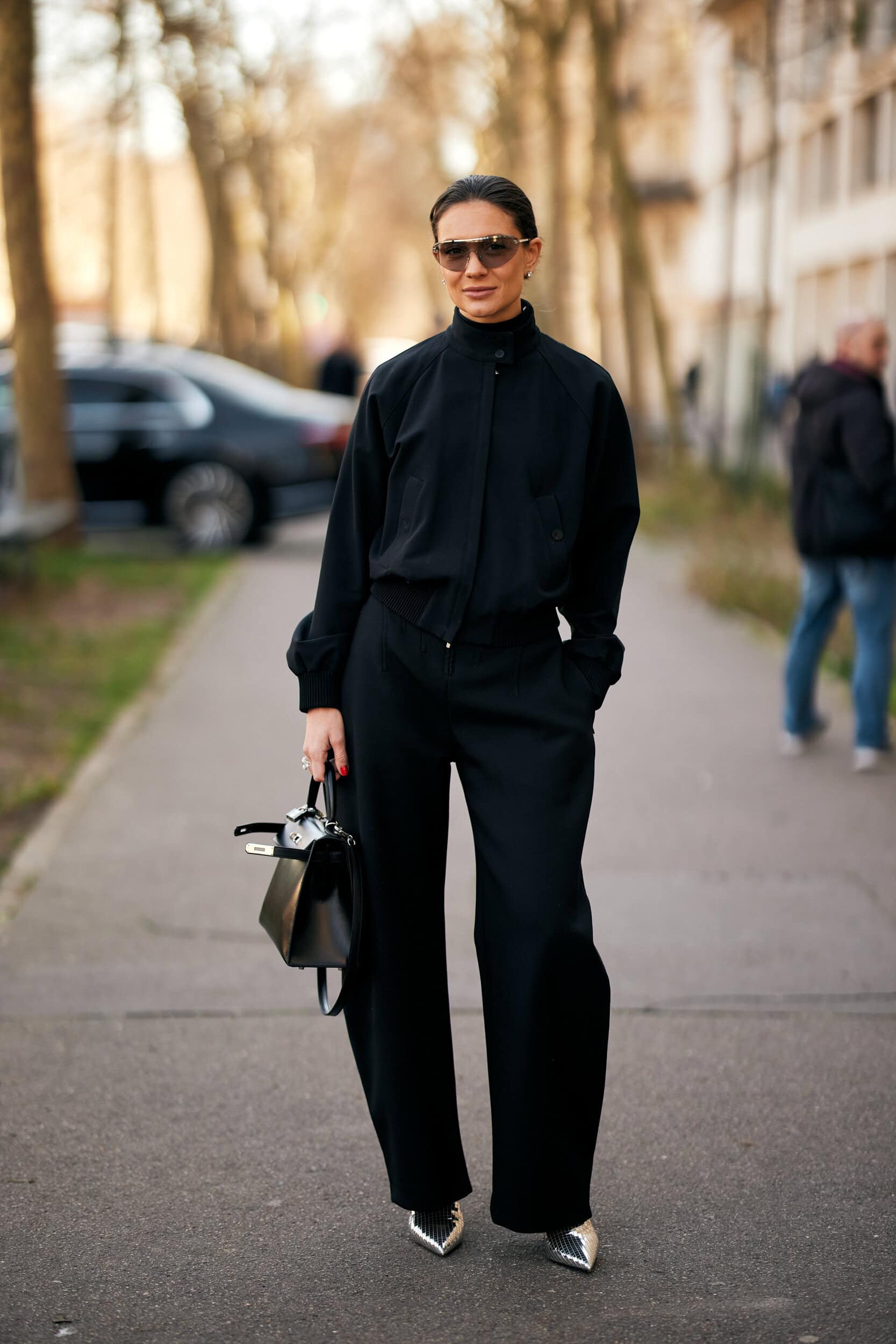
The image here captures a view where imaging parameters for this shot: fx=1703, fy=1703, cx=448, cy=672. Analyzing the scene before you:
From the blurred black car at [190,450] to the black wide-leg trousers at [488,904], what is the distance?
487 inches

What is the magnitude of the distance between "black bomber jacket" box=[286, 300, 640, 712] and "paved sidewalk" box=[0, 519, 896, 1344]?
110 centimetres

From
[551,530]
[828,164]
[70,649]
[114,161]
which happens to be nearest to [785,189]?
[828,164]

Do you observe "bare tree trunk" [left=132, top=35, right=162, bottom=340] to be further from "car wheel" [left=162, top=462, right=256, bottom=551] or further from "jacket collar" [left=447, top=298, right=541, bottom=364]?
"jacket collar" [left=447, top=298, right=541, bottom=364]

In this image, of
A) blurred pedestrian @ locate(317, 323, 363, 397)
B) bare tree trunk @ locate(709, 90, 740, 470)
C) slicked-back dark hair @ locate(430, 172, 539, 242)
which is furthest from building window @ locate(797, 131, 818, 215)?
slicked-back dark hair @ locate(430, 172, 539, 242)

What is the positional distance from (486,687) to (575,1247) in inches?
42.9

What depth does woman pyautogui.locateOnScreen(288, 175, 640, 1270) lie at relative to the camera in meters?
3.06

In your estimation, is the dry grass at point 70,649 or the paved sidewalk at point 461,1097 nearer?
the paved sidewalk at point 461,1097

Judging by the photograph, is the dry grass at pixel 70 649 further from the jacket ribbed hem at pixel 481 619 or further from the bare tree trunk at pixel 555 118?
the bare tree trunk at pixel 555 118

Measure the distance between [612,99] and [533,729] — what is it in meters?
17.1

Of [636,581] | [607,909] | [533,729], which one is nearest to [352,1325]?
[533,729]

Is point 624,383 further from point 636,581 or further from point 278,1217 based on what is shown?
point 278,1217

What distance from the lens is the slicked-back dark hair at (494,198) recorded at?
3.05 meters

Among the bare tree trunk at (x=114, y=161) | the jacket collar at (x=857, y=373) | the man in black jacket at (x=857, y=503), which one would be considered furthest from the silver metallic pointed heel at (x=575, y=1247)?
the bare tree trunk at (x=114, y=161)

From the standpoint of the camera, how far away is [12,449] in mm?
14281
